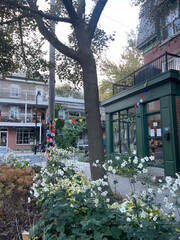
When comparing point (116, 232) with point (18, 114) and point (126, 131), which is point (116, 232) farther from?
A: point (18, 114)

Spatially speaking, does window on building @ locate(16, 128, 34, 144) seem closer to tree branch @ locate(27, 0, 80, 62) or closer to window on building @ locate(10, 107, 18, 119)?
window on building @ locate(10, 107, 18, 119)

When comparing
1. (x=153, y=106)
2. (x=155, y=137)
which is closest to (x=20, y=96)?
(x=153, y=106)

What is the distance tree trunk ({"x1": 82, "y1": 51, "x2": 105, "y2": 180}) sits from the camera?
421 cm

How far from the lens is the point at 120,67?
19547 millimetres

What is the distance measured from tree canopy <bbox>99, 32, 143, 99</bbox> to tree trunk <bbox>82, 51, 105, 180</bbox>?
14702 millimetres

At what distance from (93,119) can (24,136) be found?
2694cm

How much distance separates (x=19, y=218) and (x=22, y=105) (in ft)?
92.4

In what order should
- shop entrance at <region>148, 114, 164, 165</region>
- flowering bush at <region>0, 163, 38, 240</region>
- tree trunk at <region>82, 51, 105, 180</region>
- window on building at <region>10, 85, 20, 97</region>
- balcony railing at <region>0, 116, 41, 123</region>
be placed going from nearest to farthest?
flowering bush at <region>0, 163, 38, 240</region> < tree trunk at <region>82, 51, 105, 180</region> < shop entrance at <region>148, 114, 164, 165</region> < balcony railing at <region>0, 116, 41, 123</region> < window on building at <region>10, 85, 20, 97</region>

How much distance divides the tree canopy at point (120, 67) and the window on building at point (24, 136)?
1533 centimetres

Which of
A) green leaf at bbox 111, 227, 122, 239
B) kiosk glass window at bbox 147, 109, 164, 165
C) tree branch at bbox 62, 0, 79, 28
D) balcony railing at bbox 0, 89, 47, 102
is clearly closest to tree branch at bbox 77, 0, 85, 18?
tree branch at bbox 62, 0, 79, 28

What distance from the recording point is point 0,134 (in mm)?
27859

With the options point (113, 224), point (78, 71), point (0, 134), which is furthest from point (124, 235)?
point (0, 134)

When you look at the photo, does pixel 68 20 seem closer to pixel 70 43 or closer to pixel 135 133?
pixel 70 43

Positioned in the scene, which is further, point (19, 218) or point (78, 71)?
point (78, 71)
